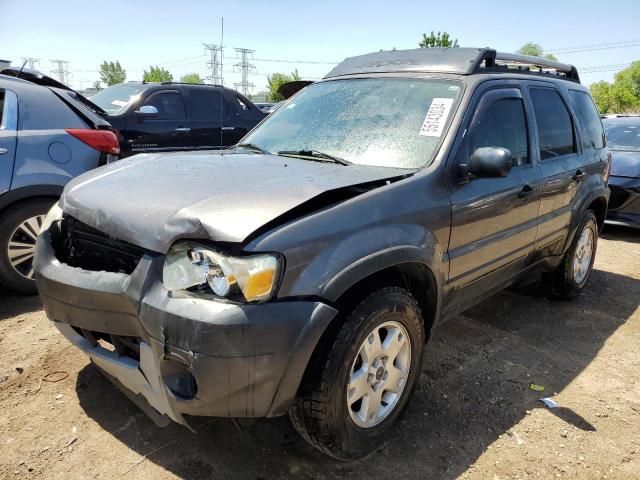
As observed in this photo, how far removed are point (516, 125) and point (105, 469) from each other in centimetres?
315

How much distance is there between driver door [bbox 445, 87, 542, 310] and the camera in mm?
2910

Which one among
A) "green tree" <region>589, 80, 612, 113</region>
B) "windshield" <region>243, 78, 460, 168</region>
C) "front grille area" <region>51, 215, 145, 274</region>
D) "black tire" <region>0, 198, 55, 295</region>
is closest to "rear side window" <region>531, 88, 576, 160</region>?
"windshield" <region>243, 78, 460, 168</region>

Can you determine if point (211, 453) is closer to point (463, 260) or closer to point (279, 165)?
point (279, 165)

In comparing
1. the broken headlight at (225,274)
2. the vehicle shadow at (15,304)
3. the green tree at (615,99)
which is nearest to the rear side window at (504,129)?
the broken headlight at (225,274)

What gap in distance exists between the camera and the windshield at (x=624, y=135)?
7719mm

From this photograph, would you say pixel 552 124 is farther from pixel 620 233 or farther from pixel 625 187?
pixel 620 233

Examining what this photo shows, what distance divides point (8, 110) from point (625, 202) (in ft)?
23.8

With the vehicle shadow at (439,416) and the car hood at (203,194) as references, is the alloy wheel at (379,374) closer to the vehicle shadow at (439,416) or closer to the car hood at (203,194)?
the vehicle shadow at (439,416)

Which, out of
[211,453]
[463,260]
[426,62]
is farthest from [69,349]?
[426,62]

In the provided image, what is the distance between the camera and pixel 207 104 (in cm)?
867

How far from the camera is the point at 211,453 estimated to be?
248 centimetres

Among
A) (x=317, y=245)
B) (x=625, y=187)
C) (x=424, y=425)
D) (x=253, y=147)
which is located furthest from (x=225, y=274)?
(x=625, y=187)

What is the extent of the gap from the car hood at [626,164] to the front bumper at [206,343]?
656cm

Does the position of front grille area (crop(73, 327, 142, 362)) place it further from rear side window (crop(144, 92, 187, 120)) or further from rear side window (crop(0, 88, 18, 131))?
rear side window (crop(144, 92, 187, 120))
